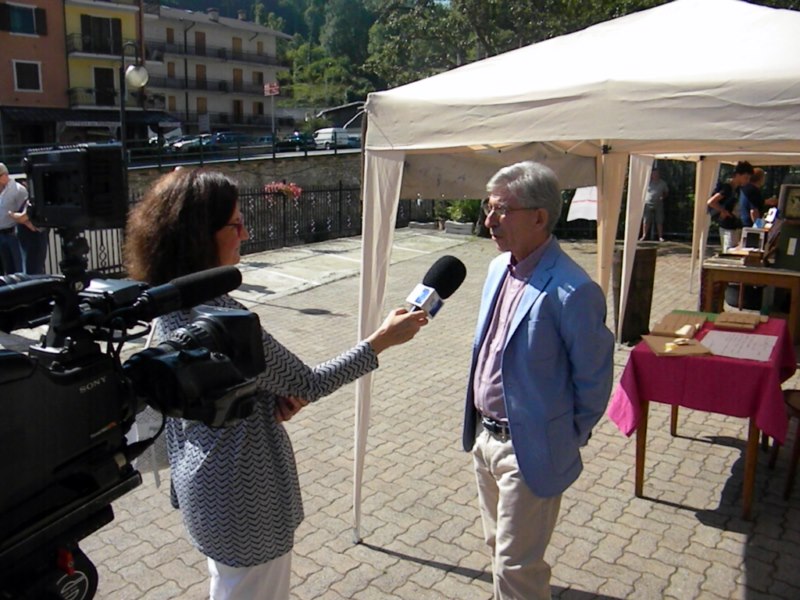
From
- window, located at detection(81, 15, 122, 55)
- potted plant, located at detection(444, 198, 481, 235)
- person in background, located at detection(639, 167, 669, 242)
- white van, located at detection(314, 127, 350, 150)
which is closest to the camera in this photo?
person in background, located at detection(639, 167, 669, 242)

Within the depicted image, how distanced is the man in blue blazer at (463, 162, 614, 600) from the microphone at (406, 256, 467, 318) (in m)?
0.22

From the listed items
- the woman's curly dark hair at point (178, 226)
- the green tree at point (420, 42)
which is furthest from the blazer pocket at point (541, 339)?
the green tree at point (420, 42)

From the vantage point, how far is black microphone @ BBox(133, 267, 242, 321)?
1.40 metres

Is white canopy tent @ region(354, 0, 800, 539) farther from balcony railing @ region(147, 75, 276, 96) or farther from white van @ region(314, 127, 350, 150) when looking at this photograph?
balcony railing @ region(147, 75, 276, 96)

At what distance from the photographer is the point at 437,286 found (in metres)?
2.52

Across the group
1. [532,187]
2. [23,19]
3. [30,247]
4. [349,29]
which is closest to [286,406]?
[532,187]

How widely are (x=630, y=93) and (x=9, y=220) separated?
7.83 m

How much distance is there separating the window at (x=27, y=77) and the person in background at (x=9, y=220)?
3799 cm

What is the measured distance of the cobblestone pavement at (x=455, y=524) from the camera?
3322 mm

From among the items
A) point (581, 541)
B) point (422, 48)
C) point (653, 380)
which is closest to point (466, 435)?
point (581, 541)

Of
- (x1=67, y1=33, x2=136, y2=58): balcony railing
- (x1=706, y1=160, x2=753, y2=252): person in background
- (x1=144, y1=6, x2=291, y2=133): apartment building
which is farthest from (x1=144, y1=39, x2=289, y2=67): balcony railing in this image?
(x1=706, y1=160, x2=753, y2=252): person in background

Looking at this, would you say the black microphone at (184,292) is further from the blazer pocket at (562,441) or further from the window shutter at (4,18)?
the window shutter at (4,18)

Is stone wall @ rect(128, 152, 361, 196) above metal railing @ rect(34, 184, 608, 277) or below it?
above

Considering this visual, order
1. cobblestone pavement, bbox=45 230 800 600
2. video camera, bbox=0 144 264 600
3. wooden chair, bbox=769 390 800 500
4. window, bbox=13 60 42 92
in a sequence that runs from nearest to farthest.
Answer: video camera, bbox=0 144 264 600 < cobblestone pavement, bbox=45 230 800 600 < wooden chair, bbox=769 390 800 500 < window, bbox=13 60 42 92
